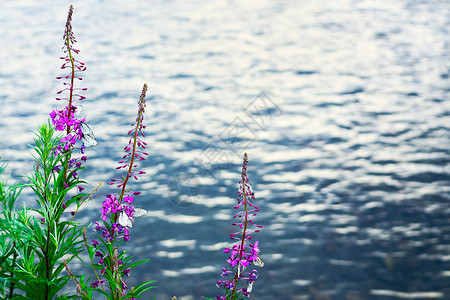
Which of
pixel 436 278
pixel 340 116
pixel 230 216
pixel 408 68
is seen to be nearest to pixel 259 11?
pixel 408 68

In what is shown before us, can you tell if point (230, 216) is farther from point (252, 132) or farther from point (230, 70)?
point (230, 70)

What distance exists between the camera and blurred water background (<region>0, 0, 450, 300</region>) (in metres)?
3.55

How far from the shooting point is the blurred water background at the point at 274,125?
355 centimetres

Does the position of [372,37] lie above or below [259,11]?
below

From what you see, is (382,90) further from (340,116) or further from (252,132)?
(252,132)

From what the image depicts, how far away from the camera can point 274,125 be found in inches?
195

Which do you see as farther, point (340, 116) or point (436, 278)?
point (340, 116)

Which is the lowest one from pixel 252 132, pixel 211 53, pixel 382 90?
pixel 252 132

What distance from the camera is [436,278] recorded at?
3369 millimetres

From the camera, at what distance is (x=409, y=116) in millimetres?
5051

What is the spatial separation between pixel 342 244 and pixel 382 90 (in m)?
2.26

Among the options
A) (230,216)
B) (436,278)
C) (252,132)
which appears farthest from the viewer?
(252,132)

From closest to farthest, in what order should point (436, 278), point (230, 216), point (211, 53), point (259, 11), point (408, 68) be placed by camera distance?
point (436, 278) → point (230, 216) → point (408, 68) → point (211, 53) → point (259, 11)

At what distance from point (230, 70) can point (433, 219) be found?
2725mm
